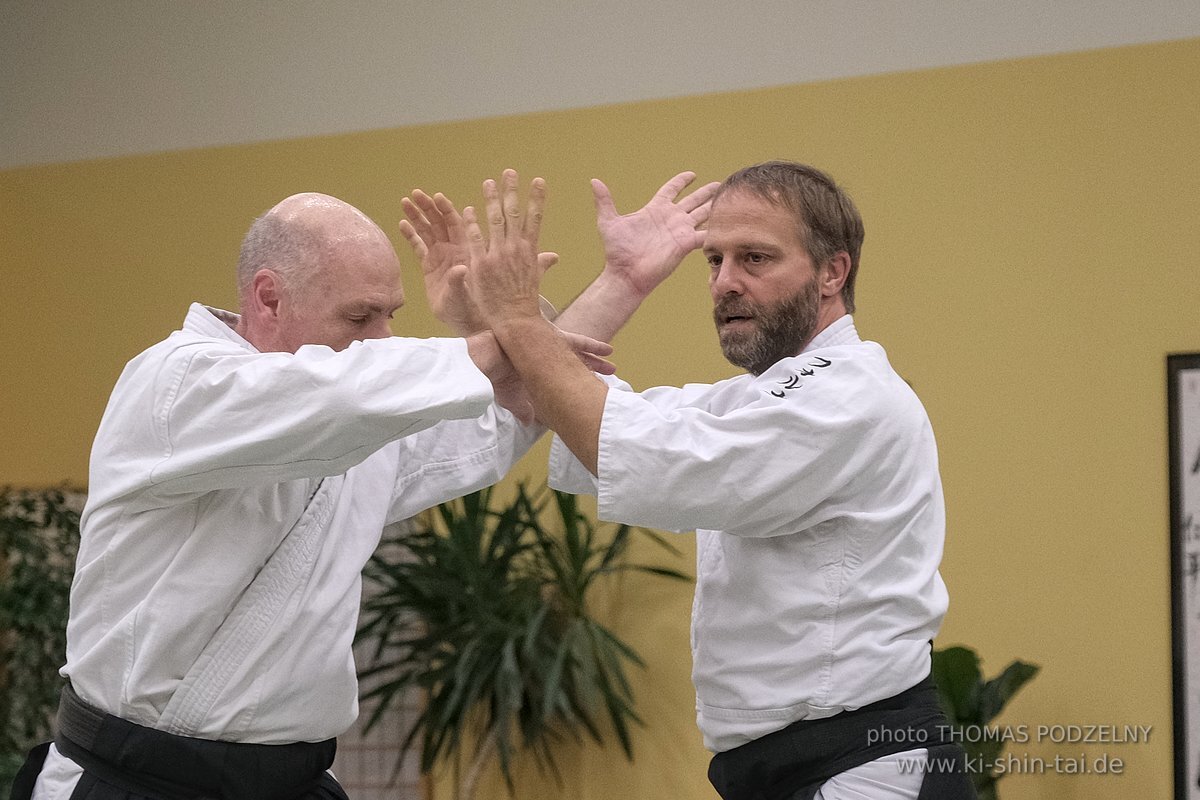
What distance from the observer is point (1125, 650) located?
13.8 feet

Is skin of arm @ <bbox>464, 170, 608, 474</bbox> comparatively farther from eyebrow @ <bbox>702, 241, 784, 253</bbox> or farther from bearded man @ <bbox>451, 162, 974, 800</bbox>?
eyebrow @ <bbox>702, 241, 784, 253</bbox>

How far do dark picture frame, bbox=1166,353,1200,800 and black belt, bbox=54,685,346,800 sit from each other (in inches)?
121

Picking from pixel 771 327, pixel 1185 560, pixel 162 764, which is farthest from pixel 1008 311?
pixel 162 764

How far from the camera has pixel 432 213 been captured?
7.81 ft

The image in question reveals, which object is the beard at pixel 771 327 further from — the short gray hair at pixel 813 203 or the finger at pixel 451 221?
the finger at pixel 451 221

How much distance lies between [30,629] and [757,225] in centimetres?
377

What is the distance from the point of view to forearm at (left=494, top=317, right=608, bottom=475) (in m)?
1.98

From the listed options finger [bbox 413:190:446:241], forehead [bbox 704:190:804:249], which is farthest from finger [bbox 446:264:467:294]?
forehead [bbox 704:190:804:249]

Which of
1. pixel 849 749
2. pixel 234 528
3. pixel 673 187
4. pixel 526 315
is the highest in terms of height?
pixel 673 187

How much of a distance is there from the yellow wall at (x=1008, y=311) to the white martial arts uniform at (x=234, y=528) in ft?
9.18

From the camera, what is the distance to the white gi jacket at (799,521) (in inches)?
75.9

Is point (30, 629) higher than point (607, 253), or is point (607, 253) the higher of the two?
point (607, 253)

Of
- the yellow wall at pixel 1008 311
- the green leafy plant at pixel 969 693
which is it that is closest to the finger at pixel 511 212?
the green leafy plant at pixel 969 693

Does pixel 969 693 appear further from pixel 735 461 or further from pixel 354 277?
pixel 354 277
